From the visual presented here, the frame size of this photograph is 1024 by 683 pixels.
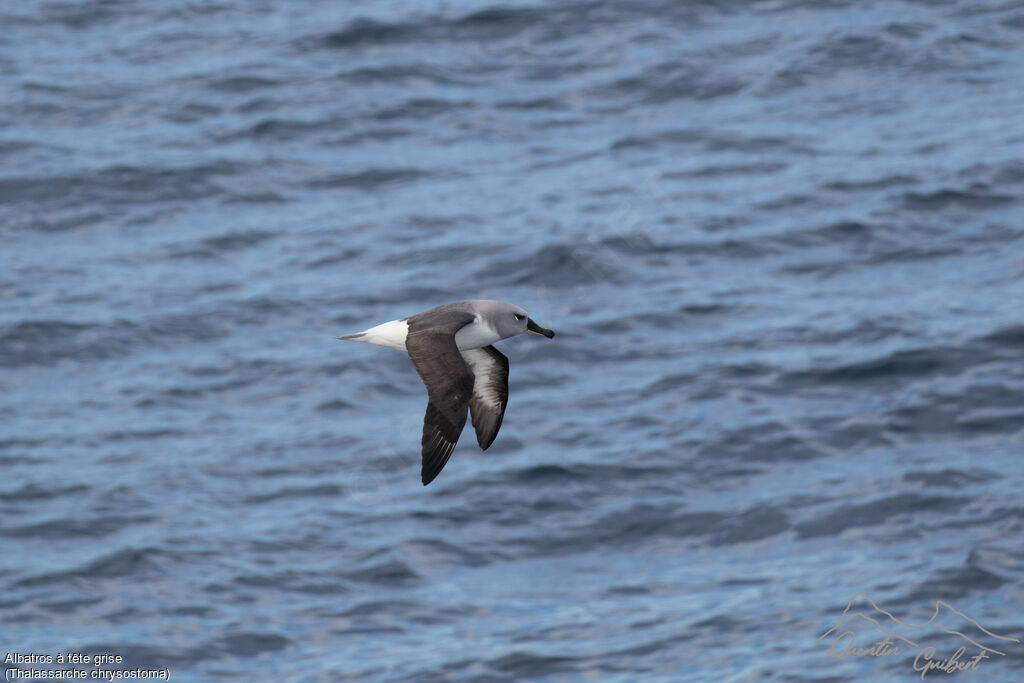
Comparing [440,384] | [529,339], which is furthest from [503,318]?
[529,339]

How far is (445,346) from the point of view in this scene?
1111 cm

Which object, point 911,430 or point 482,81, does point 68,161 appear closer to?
point 482,81

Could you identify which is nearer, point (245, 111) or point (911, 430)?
point (911, 430)

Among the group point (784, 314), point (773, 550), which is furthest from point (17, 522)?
point (784, 314)

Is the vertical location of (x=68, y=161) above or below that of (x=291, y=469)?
above

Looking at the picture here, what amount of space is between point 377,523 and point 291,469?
2300mm

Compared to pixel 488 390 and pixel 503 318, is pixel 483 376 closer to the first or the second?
pixel 488 390

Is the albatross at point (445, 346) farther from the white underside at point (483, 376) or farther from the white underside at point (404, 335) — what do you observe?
the white underside at point (483, 376)

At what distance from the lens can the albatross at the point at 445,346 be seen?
11.1 metres

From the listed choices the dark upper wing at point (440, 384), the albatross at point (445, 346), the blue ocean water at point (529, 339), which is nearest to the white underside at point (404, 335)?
the albatross at point (445, 346)

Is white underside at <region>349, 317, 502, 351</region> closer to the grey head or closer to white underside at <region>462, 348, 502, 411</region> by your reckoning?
the grey head

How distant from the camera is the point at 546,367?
90.1 ft

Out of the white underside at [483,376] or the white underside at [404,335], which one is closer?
the white underside at [404,335]

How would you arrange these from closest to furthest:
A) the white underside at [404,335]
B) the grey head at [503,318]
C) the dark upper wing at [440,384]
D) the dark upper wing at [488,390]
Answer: the dark upper wing at [440,384] → the white underside at [404,335] → the grey head at [503,318] → the dark upper wing at [488,390]
